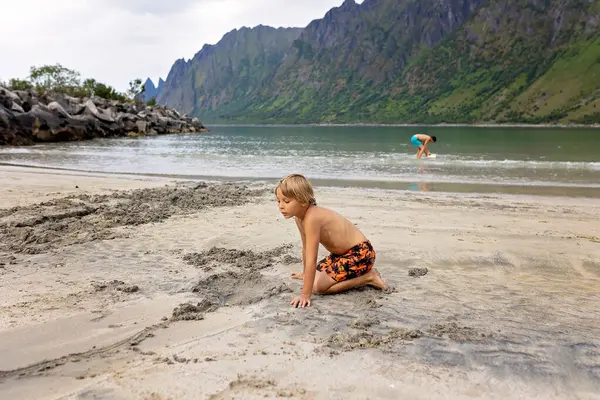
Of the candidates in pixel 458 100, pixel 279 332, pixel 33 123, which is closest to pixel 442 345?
pixel 279 332

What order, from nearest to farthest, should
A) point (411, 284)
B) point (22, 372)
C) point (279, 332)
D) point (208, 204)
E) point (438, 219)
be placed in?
point (22, 372)
point (279, 332)
point (411, 284)
point (438, 219)
point (208, 204)

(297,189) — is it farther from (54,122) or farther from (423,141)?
(54,122)

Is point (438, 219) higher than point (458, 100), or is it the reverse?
point (458, 100)

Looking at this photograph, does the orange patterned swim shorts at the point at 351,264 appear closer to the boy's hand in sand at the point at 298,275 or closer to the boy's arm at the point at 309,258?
the boy's arm at the point at 309,258

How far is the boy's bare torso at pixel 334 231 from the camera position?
4.47 meters

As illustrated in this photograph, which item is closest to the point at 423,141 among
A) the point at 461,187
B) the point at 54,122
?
the point at 461,187

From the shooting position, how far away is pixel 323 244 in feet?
15.4

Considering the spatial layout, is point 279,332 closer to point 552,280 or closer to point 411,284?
point 411,284

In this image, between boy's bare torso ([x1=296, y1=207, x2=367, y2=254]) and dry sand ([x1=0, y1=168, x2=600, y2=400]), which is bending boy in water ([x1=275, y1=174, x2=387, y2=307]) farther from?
dry sand ([x1=0, y1=168, x2=600, y2=400])

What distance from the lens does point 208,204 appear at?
9930mm

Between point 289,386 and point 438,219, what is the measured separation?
21.2 feet

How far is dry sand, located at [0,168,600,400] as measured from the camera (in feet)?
9.61

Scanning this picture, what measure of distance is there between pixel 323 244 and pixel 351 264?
1.14 ft

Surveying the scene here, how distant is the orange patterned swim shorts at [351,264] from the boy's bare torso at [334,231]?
2.6 inches
